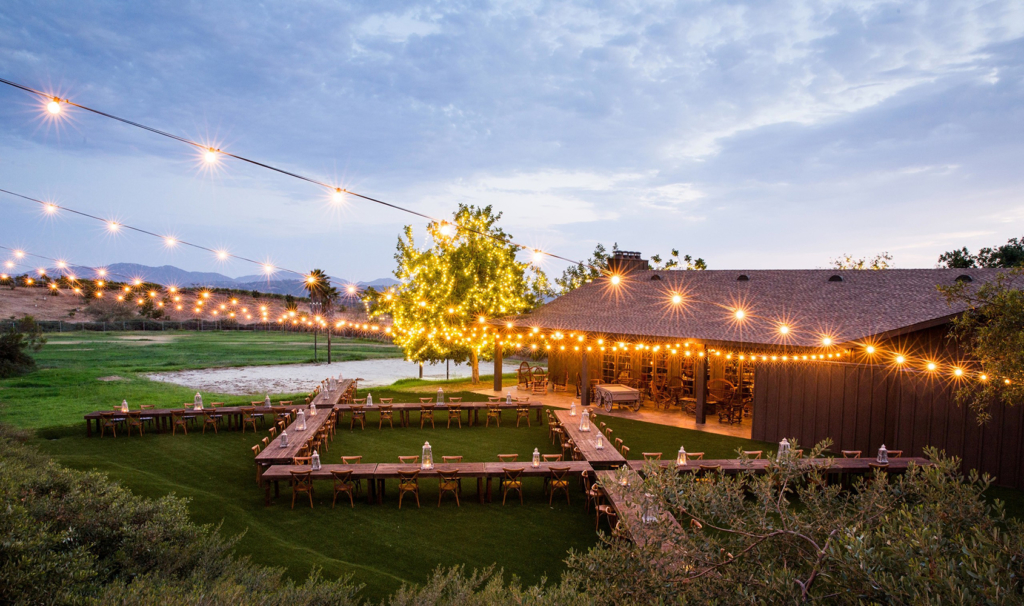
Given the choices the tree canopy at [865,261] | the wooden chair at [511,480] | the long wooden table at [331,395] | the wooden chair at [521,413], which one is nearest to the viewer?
the wooden chair at [511,480]

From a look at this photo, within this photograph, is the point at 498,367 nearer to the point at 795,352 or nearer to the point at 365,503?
the point at 795,352

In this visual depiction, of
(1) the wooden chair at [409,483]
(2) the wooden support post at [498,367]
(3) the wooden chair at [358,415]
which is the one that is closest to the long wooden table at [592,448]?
(1) the wooden chair at [409,483]

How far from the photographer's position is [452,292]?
22.8 meters

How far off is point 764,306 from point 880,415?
538 cm

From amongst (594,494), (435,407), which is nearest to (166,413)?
(435,407)

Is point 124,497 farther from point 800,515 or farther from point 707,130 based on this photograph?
point 707,130

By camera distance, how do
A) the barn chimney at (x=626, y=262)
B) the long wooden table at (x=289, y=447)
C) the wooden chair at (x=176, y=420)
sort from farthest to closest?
the barn chimney at (x=626, y=262) → the wooden chair at (x=176, y=420) → the long wooden table at (x=289, y=447)

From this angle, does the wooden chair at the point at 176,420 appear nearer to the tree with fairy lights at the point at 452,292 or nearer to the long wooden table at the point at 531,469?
the tree with fairy lights at the point at 452,292

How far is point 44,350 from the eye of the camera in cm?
3900

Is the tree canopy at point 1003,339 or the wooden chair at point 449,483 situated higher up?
the tree canopy at point 1003,339

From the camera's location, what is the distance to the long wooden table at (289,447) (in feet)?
33.2

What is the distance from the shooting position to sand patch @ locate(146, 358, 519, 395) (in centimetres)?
2725

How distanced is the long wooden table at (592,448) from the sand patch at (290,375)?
1670cm

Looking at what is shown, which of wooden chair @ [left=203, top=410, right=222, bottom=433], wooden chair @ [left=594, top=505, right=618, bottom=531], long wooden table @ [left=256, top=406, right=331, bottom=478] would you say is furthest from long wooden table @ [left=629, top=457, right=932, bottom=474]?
wooden chair @ [left=203, top=410, right=222, bottom=433]
